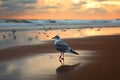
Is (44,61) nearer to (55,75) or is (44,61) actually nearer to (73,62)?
(73,62)

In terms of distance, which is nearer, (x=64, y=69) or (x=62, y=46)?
(x=64, y=69)

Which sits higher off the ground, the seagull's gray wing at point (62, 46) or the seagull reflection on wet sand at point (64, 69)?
the seagull's gray wing at point (62, 46)

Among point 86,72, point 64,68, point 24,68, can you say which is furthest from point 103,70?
point 24,68

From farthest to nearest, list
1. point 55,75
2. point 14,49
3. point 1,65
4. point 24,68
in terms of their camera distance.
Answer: point 14,49 < point 1,65 < point 24,68 < point 55,75

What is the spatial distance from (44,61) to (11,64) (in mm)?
1191

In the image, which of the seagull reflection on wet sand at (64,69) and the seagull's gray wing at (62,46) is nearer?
the seagull reflection on wet sand at (64,69)

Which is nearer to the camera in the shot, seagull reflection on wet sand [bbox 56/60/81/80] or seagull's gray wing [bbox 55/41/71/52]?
seagull reflection on wet sand [bbox 56/60/81/80]

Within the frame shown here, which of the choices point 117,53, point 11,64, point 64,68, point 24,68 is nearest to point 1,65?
point 11,64

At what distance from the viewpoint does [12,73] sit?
9992 mm

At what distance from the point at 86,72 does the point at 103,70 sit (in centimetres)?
53

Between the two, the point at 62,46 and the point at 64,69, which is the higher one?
the point at 62,46

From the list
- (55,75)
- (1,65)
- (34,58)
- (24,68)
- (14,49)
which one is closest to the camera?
(55,75)

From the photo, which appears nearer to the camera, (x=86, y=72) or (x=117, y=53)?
(x=86, y=72)

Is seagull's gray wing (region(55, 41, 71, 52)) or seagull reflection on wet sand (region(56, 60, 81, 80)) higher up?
A: seagull's gray wing (region(55, 41, 71, 52))
